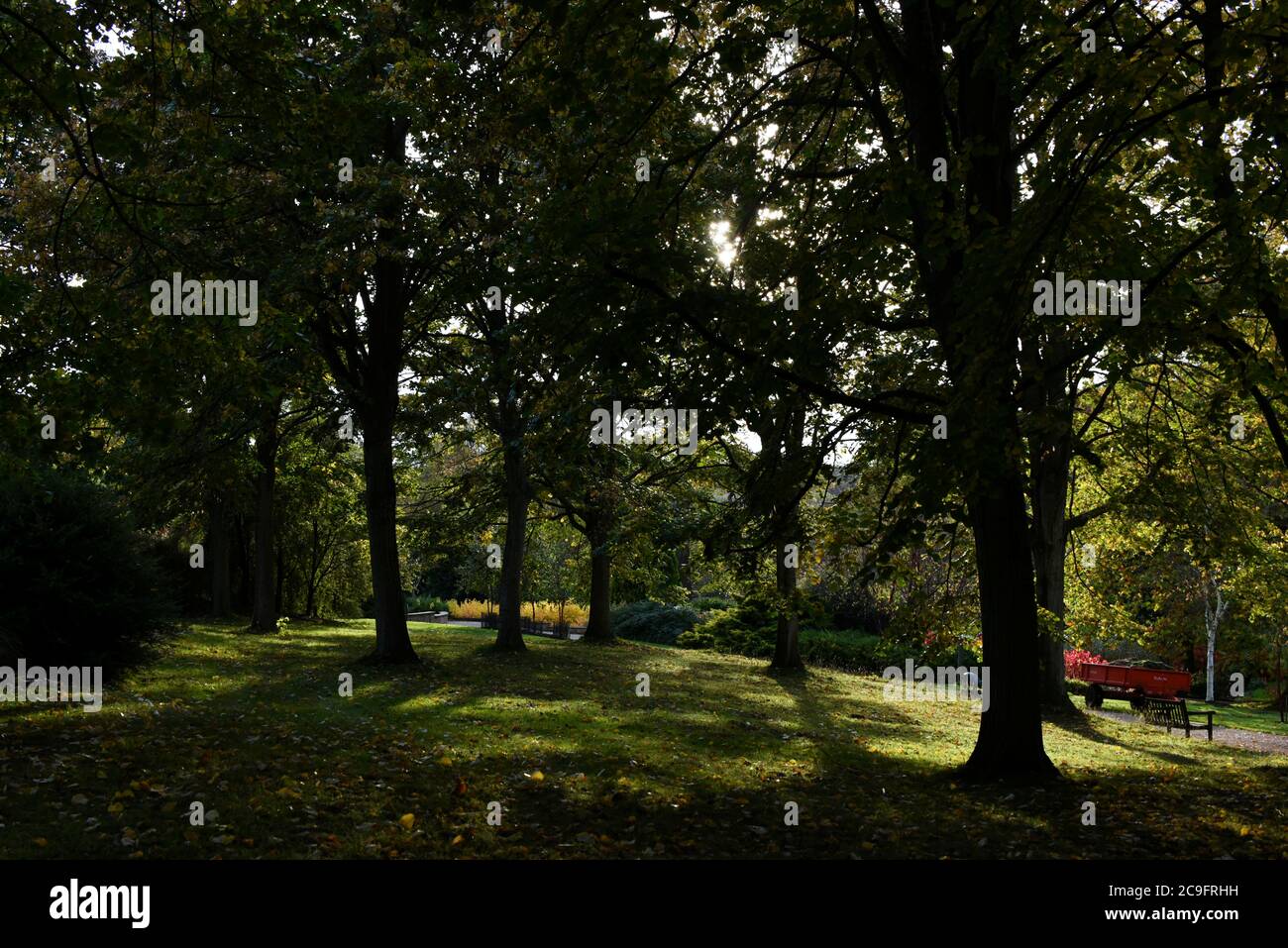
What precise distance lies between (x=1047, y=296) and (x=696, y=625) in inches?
1077

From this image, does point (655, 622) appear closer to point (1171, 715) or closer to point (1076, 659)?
point (1076, 659)

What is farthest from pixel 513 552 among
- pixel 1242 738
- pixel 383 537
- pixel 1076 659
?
pixel 1076 659

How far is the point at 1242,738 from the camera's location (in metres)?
19.6

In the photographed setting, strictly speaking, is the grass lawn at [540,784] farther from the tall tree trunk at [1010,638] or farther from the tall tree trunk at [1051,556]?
the tall tree trunk at [1051,556]

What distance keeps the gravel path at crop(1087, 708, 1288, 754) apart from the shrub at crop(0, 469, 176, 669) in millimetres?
19213

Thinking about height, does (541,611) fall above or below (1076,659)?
above

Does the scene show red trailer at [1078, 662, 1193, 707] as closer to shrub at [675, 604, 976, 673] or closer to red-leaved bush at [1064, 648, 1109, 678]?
shrub at [675, 604, 976, 673]

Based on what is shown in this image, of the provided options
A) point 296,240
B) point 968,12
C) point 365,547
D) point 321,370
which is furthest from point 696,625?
point 968,12

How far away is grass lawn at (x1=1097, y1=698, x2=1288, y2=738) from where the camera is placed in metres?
22.9

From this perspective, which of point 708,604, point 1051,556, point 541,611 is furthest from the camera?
point 541,611

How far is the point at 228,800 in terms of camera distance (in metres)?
6.79

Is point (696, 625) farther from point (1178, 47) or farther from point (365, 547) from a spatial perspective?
point (1178, 47)

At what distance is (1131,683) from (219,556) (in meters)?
28.4

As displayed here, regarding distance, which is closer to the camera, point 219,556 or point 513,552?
point 513,552
